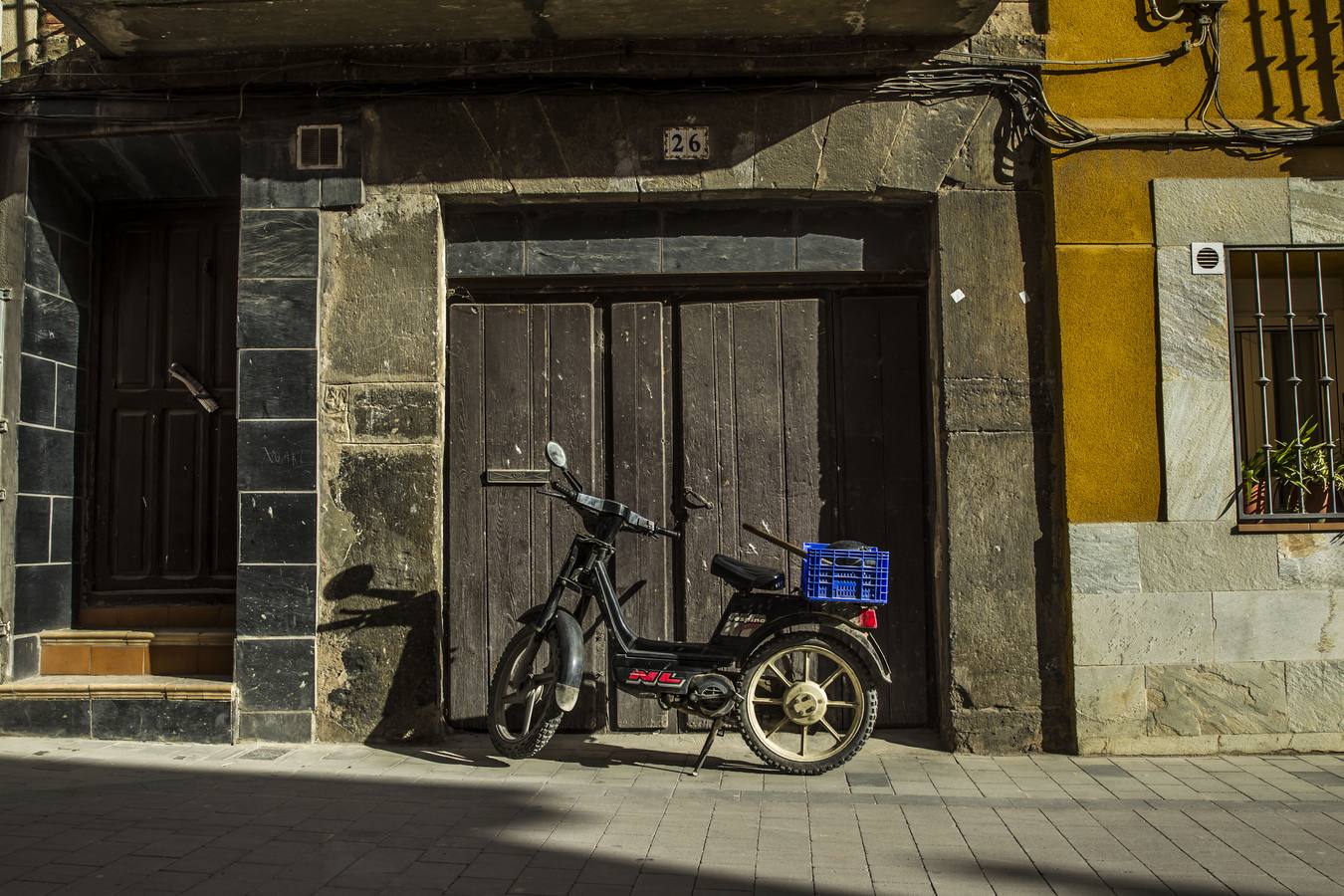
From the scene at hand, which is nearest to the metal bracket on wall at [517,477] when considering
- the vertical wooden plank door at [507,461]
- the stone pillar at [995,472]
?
the vertical wooden plank door at [507,461]

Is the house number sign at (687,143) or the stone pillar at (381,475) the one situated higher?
the house number sign at (687,143)

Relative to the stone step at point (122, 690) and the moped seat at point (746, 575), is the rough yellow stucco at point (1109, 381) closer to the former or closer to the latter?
the moped seat at point (746, 575)

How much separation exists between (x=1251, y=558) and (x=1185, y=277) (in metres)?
1.50

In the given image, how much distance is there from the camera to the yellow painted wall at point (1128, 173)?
5.68 meters

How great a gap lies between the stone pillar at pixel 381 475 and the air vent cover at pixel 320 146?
0.30 m

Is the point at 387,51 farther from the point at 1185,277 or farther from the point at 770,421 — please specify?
the point at 1185,277

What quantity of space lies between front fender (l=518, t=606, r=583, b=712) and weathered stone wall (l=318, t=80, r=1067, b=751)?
87 centimetres

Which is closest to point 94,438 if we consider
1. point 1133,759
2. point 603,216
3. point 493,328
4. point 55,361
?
point 55,361

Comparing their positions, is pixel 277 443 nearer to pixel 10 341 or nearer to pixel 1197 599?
pixel 10 341

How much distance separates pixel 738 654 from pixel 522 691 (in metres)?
1.10

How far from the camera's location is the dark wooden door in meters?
6.52

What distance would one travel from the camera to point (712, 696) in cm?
516

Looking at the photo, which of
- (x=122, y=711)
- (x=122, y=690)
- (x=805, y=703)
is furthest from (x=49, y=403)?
(x=805, y=703)

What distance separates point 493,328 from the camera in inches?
241
